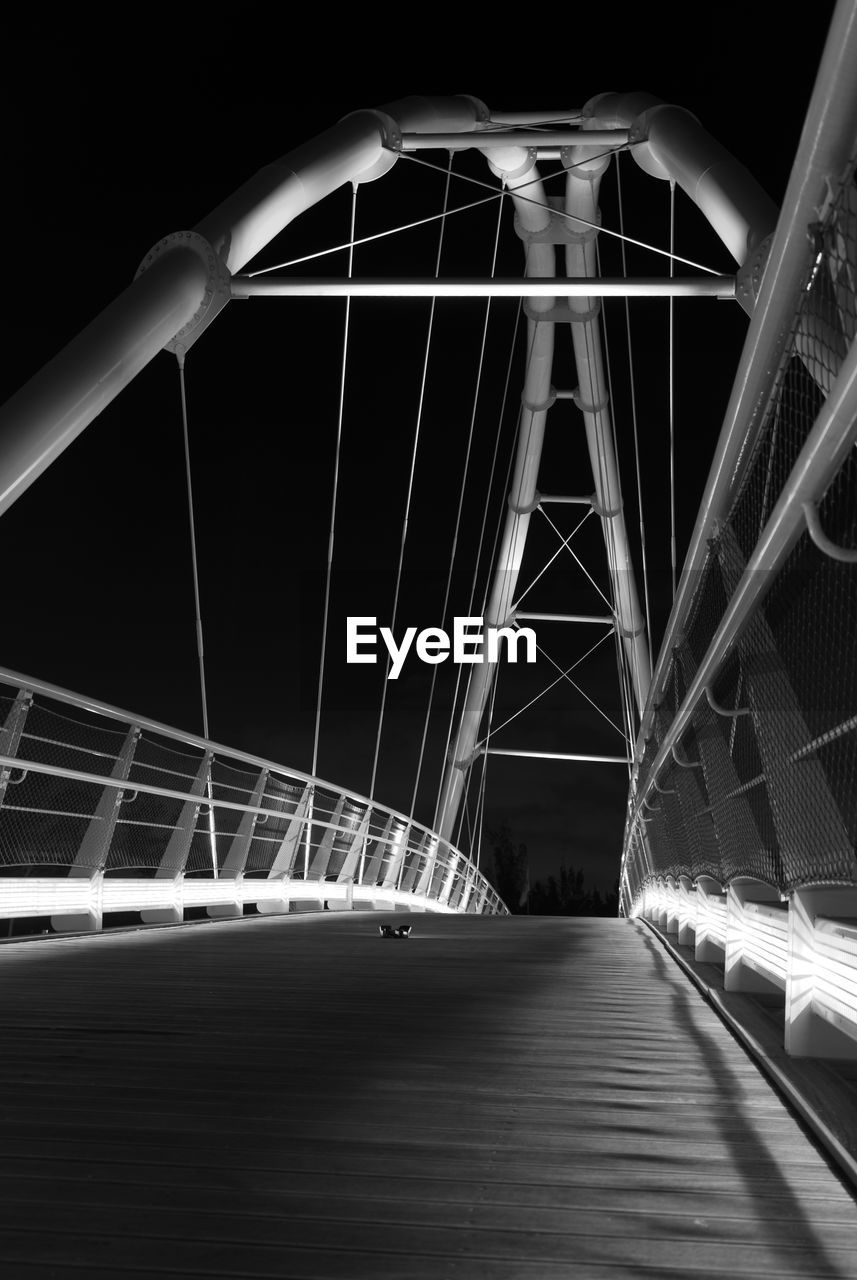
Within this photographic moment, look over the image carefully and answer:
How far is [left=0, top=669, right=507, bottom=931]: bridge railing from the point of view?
6668 millimetres

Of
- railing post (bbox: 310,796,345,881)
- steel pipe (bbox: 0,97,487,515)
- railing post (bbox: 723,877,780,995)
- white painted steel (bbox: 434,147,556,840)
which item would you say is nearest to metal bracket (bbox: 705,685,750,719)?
railing post (bbox: 723,877,780,995)

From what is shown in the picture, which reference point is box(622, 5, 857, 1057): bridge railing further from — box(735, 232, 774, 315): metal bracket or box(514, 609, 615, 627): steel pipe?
box(514, 609, 615, 627): steel pipe

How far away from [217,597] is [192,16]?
75.8 ft

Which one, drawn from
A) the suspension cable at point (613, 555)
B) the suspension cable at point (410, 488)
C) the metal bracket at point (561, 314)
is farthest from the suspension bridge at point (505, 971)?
the suspension cable at point (613, 555)

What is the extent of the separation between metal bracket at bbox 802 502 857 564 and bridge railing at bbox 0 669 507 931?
424 centimetres

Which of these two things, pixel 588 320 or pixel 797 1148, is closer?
pixel 797 1148

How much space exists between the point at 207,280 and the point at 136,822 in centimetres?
371

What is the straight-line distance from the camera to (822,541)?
7.96 ft

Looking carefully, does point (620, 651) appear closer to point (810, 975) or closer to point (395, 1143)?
point (810, 975)

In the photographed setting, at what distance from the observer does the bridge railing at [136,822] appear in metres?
6.67

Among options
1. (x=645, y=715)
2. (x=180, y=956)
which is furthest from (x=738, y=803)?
(x=645, y=715)

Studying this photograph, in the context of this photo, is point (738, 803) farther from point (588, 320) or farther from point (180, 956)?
point (588, 320)

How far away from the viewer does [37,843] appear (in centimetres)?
700

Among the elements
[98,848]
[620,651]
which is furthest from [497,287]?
[620,651]
